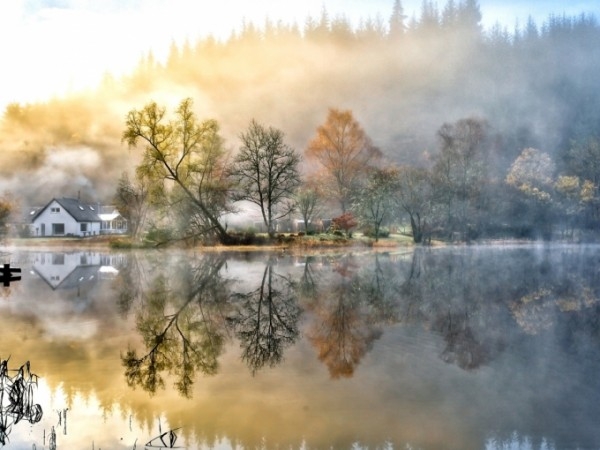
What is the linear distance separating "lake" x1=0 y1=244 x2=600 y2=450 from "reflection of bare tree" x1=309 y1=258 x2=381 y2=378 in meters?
0.04

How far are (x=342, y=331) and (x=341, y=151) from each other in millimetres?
31228

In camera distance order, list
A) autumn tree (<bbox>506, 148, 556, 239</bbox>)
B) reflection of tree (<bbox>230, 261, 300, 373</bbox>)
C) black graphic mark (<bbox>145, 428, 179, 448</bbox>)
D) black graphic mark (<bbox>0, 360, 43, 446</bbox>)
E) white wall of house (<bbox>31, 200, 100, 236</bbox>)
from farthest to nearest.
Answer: white wall of house (<bbox>31, 200, 100, 236</bbox>) → autumn tree (<bbox>506, 148, 556, 239</bbox>) → reflection of tree (<bbox>230, 261, 300, 373</bbox>) → black graphic mark (<bbox>0, 360, 43, 446</bbox>) → black graphic mark (<bbox>145, 428, 179, 448</bbox>)

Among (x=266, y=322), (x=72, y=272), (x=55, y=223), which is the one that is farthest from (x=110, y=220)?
(x=266, y=322)

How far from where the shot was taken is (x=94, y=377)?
8.05 metres

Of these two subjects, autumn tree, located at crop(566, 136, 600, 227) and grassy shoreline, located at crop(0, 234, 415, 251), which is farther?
autumn tree, located at crop(566, 136, 600, 227)

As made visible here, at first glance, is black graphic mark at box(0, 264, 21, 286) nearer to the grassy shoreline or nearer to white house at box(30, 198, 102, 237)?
the grassy shoreline

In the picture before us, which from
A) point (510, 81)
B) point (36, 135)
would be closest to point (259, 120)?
point (36, 135)

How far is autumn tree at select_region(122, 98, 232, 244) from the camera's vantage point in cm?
3438

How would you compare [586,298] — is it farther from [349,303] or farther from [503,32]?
[503,32]

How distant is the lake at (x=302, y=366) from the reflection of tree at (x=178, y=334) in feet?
0.14

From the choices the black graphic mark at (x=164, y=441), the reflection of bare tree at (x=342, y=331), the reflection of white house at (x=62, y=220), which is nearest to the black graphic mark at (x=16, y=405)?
the black graphic mark at (x=164, y=441)

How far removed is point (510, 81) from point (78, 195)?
3695cm

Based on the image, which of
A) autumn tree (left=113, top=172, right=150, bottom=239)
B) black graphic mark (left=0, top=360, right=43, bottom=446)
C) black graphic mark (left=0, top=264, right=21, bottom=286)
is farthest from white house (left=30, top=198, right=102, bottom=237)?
black graphic mark (left=0, top=360, right=43, bottom=446)

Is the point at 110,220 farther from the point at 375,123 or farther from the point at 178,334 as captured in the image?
the point at 178,334
